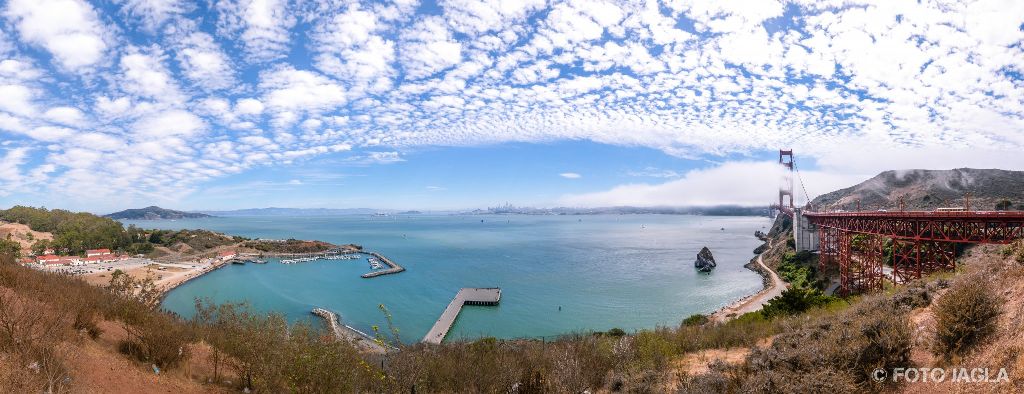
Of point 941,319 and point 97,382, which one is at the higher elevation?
point 941,319

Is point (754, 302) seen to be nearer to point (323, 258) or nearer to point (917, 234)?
point (917, 234)

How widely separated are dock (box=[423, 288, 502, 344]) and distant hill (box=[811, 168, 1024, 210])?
158 ft

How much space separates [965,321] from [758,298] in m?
37.8

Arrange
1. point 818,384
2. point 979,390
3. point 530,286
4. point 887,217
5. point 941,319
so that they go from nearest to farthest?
point 979,390 < point 818,384 < point 941,319 < point 887,217 < point 530,286

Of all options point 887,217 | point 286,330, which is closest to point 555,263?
point 887,217

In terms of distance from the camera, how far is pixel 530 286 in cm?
5534

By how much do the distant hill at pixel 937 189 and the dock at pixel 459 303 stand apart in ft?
158

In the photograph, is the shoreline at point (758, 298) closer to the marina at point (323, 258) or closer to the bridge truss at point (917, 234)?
the bridge truss at point (917, 234)

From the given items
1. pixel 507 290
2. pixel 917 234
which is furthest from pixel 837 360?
pixel 507 290

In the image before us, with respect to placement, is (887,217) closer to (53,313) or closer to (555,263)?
(53,313)

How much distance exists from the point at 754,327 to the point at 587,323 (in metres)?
22.3

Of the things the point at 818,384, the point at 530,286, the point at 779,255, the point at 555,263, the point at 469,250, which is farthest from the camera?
the point at 469,250

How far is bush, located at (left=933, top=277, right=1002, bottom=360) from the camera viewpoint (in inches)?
312

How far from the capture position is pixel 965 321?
800 centimetres
